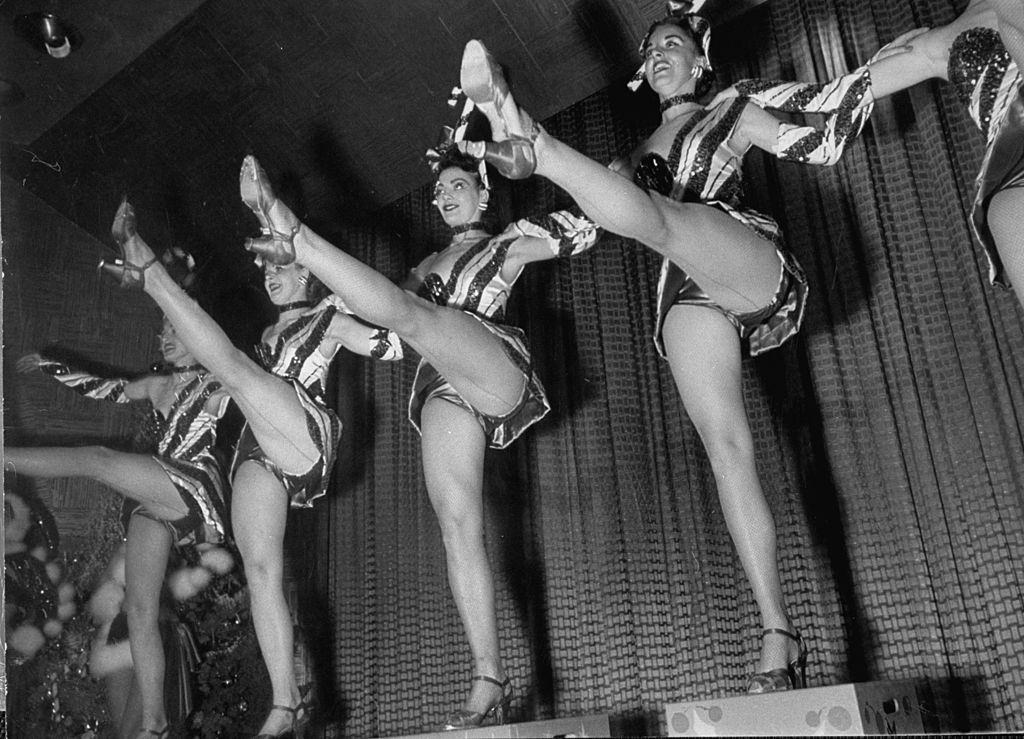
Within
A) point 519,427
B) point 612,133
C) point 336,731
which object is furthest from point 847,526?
point 336,731

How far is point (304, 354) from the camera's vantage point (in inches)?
107

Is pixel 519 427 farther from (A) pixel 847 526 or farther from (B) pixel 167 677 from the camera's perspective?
(B) pixel 167 677

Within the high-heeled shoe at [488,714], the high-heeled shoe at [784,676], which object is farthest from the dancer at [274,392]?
the high-heeled shoe at [784,676]

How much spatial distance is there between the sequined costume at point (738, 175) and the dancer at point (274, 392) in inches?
32.6

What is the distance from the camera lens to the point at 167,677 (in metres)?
2.60

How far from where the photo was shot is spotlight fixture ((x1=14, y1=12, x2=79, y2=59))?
286cm

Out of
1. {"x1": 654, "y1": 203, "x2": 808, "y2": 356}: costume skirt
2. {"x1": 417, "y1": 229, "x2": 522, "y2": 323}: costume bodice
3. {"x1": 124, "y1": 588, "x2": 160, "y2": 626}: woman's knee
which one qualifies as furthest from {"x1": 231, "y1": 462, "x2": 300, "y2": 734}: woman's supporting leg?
{"x1": 654, "y1": 203, "x2": 808, "y2": 356}: costume skirt

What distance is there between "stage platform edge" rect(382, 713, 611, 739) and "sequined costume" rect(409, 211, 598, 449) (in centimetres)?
61

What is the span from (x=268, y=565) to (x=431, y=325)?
0.76 m

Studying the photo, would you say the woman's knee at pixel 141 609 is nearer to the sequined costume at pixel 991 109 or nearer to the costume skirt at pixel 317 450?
the costume skirt at pixel 317 450

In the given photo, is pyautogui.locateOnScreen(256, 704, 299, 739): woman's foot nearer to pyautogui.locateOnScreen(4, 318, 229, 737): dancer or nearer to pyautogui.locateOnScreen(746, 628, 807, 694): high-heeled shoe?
pyautogui.locateOnScreen(4, 318, 229, 737): dancer

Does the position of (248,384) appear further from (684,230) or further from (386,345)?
(684,230)

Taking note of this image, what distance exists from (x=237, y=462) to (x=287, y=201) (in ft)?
2.18

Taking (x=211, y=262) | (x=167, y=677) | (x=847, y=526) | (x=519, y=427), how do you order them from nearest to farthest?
(x=847, y=526)
(x=519, y=427)
(x=167, y=677)
(x=211, y=262)
